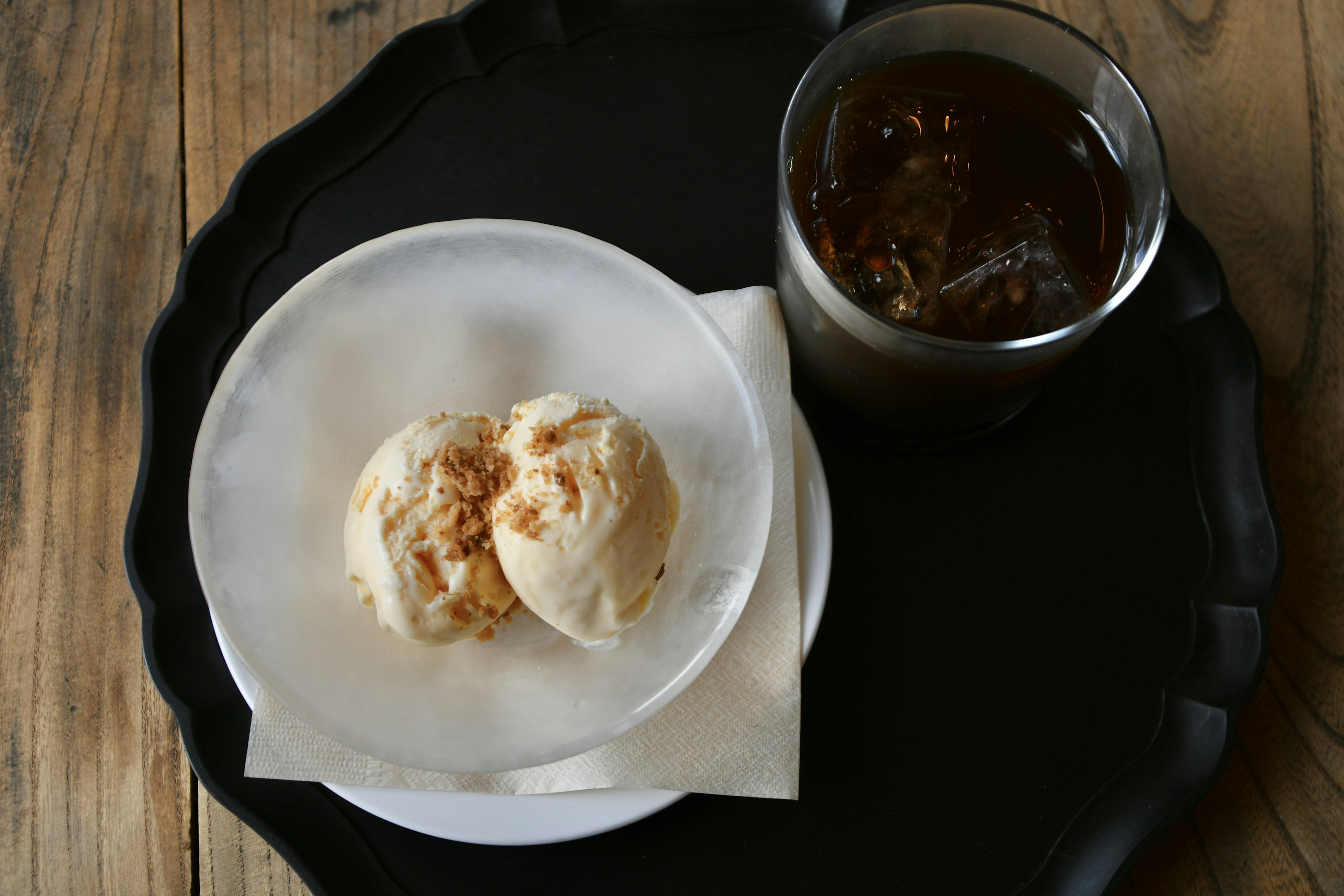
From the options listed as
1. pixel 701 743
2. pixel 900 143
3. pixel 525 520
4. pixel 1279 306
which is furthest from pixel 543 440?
pixel 1279 306

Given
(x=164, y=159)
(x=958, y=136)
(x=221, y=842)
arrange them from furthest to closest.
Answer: (x=164, y=159), (x=221, y=842), (x=958, y=136)

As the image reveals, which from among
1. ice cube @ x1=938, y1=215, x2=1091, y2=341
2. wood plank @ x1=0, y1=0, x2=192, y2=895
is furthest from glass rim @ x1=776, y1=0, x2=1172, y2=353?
wood plank @ x1=0, y1=0, x2=192, y2=895

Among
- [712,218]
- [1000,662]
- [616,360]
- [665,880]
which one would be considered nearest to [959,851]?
[1000,662]

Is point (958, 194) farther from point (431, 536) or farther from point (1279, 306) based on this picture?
point (431, 536)

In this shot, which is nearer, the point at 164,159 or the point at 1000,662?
the point at 1000,662

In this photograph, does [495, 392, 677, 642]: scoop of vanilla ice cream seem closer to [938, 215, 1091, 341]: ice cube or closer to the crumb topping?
the crumb topping

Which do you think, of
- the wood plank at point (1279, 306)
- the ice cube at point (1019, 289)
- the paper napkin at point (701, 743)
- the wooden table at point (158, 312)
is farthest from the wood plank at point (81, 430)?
the wood plank at point (1279, 306)

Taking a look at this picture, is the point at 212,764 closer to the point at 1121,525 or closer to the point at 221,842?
the point at 221,842
